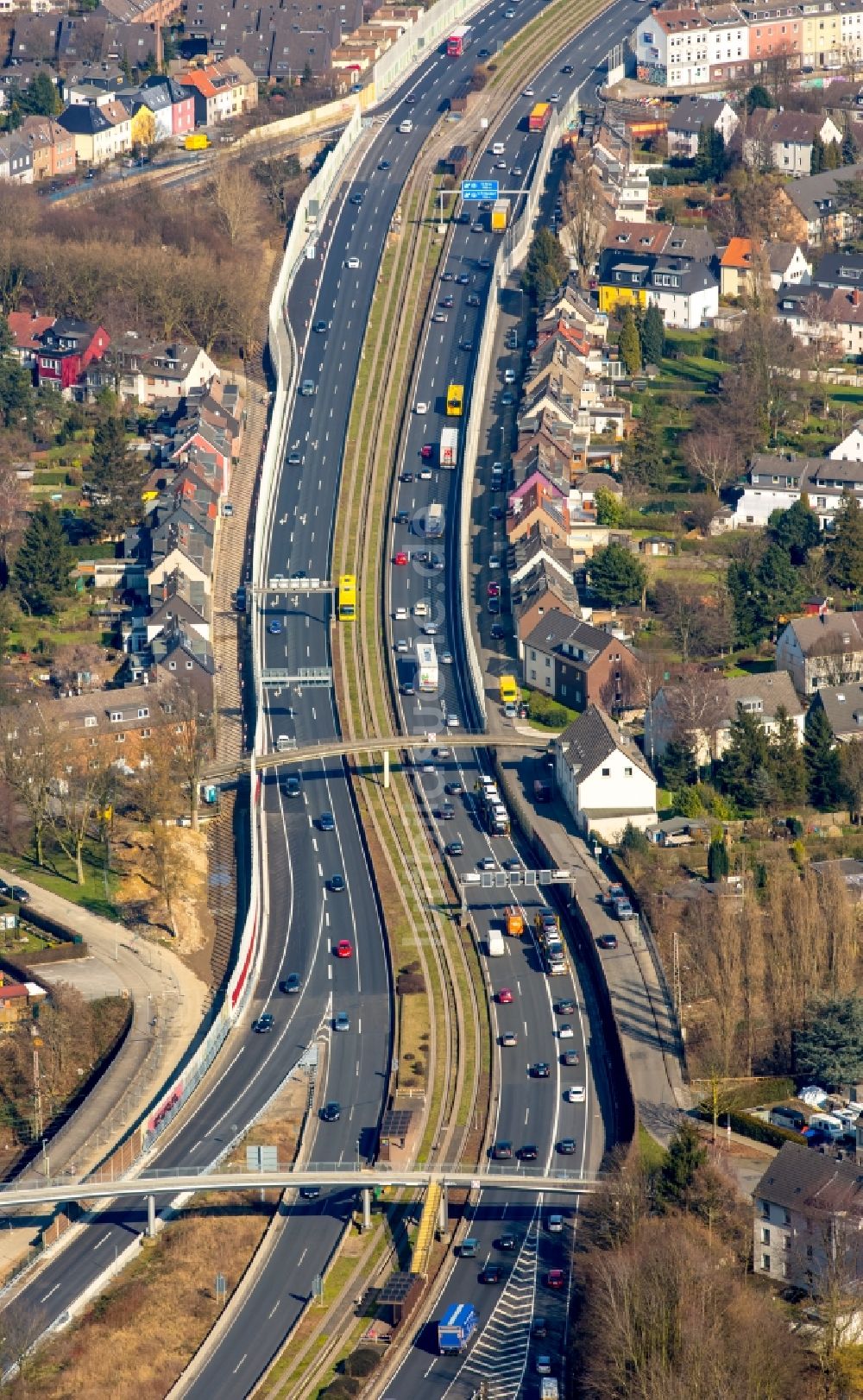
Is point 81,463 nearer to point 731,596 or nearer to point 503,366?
point 503,366

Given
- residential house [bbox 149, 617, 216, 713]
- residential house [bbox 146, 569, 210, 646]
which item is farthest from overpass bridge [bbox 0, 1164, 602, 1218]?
residential house [bbox 146, 569, 210, 646]

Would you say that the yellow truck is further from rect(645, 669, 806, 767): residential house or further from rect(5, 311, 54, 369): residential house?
rect(5, 311, 54, 369): residential house

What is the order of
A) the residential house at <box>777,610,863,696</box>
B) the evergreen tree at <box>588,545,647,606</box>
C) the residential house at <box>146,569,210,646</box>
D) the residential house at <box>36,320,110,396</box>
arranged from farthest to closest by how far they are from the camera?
the residential house at <box>36,320,110,396</box>
the evergreen tree at <box>588,545,647,606</box>
the residential house at <box>146,569,210,646</box>
the residential house at <box>777,610,863,696</box>

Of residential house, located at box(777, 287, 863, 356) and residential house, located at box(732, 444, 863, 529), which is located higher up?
residential house, located at box(777, 287, 863, 356)

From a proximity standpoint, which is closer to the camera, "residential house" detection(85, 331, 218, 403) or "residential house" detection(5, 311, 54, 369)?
"residential house" detection(85, 331, 218, 403)

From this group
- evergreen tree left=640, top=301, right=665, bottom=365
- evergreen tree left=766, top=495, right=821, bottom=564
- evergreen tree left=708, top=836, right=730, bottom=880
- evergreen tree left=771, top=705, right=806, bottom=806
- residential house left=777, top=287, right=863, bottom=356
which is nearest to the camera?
evergreen tree left=708, top=836, right=730, bottom=880

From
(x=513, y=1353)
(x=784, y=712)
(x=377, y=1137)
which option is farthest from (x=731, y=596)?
(x=513, y=1353)

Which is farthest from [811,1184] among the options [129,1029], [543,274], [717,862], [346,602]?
[543,274]

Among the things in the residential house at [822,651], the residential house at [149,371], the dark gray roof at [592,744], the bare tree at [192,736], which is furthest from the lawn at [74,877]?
the residential house at [149,371]
